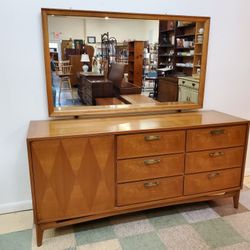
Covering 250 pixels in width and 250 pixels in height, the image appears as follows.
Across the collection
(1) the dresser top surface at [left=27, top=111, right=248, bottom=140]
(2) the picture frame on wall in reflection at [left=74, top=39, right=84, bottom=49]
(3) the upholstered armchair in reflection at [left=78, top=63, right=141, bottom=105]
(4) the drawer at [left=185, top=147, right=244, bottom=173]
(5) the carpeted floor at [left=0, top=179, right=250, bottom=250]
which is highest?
(2) the picture frame on wall in reflection at [left=74, top=39, right=84, bottom=49]

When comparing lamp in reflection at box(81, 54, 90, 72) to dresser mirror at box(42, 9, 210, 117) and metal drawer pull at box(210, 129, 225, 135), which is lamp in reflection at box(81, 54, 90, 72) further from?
metal drawer pull at box(210, 129, 225, 135)

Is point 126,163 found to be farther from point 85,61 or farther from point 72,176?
point 85,61

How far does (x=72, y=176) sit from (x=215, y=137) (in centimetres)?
119

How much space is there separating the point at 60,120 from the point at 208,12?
1625 mm

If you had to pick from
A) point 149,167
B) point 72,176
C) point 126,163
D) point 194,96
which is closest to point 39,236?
point 72,176

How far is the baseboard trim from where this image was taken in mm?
2303

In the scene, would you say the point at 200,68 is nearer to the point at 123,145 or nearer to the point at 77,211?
the point at 123,145

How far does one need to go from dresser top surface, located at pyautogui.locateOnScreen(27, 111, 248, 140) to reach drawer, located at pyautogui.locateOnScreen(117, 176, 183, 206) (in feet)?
1.44

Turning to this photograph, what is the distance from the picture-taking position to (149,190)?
2.09 meters

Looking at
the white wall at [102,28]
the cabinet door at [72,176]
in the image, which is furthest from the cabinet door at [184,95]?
the cabinet door at [72,176]

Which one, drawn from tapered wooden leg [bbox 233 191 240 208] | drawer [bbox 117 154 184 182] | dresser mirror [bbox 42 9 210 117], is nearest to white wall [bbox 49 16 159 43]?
dresser mirror [bbox 42 9 210 117]

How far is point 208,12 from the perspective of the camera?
92.2 inches

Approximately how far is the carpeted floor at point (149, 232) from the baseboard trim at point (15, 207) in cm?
5

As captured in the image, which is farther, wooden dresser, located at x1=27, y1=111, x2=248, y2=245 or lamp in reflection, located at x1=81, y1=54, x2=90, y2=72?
lamp in reflection, located at x1=81, y1=54, x2=90, y2=72
